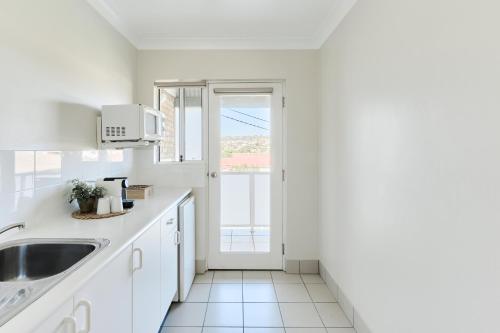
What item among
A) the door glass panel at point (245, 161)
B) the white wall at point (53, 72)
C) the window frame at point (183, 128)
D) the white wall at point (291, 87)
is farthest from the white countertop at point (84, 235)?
the white wall at point (291, 87)

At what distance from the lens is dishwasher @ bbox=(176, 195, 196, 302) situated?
2547 mm

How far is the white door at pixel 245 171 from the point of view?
3.24 m

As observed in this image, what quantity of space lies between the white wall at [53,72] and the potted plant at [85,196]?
0.95 ft

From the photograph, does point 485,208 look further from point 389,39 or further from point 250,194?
point 250,194

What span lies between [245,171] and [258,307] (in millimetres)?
1366

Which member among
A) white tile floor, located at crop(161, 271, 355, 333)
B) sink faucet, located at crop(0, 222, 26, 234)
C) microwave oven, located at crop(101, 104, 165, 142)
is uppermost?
microwave oven, located at crop(101, 104, 165, 142)

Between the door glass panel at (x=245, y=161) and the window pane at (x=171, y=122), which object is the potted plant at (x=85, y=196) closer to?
the window pane at (x=171, y=122)

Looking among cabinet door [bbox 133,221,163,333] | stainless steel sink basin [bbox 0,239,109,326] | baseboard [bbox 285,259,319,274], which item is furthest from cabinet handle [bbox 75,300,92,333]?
baseboard [bbox 285,259,319,274]

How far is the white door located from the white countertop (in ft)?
2.72

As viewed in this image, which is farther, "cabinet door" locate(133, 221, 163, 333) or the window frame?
the window frame

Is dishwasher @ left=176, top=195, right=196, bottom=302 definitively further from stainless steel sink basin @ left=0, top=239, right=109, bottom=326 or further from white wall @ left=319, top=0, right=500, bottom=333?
white wall @ left=319, top=0, right=500, bottom=333

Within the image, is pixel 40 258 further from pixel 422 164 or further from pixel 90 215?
pixel 422 164

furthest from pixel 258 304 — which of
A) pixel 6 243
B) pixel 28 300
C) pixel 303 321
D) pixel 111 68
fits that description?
pixel 111 68

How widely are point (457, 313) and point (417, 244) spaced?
33 cm
